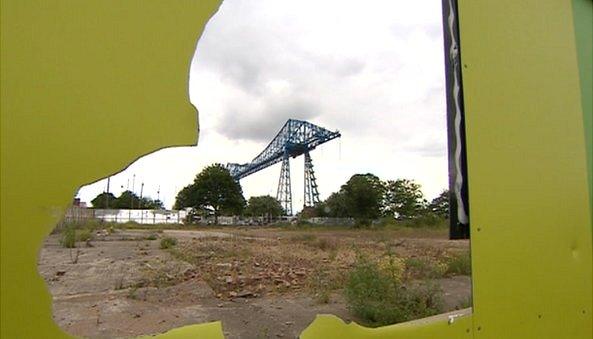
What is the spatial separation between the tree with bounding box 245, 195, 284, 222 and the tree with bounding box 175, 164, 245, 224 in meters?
0.04

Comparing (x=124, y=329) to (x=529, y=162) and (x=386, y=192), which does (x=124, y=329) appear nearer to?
(x=386, y=192)

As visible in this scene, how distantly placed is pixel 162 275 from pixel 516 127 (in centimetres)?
581

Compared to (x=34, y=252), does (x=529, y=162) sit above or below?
above

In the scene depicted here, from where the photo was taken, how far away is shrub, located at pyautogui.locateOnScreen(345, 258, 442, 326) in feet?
11.1

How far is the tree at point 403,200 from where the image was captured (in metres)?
1.90

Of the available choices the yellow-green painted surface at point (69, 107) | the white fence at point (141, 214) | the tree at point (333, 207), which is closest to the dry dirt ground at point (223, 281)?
the white fence at point (141, 214)

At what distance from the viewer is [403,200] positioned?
7.61 feet

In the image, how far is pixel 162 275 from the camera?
615 cm

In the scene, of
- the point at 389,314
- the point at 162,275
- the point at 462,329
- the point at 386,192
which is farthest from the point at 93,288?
the point at 462,329

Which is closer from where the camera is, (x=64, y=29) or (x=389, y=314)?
(x=64, y=29)

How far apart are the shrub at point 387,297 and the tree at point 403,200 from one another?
0.92 m

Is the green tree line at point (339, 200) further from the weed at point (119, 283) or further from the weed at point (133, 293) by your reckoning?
the weed at point (119, 283)

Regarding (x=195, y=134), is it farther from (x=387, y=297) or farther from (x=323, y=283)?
(x=323, y=283)

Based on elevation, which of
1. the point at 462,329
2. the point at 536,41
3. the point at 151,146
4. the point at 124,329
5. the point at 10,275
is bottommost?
the point at 124,329
